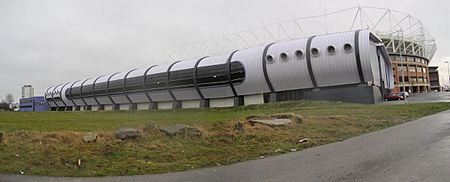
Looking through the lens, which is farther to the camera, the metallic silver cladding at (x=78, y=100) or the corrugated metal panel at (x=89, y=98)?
the metallic silver cladding at (x=78, y=100)

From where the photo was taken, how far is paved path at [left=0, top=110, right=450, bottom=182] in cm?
704

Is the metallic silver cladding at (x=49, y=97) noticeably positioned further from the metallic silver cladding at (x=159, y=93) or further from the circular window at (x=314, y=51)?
the circular window at (x=314, y=51)

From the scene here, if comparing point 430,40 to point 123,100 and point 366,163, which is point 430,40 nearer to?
point 123,100

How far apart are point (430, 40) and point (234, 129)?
130 m

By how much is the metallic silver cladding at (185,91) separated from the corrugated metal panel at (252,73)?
27.4 ft

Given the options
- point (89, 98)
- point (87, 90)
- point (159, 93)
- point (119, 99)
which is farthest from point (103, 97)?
point (159, 93)

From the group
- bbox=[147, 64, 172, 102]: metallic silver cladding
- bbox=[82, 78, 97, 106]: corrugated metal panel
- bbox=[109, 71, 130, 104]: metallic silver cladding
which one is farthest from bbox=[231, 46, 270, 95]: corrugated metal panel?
bbox=[82, 78, 97, 106]: corrugated metal panel

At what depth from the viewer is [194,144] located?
477 inches

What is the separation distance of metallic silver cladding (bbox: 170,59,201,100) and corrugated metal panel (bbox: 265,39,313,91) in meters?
14.5

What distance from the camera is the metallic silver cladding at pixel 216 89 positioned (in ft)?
182

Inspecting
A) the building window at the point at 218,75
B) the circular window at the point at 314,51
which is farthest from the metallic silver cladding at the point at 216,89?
the circular window at the point at 314,51

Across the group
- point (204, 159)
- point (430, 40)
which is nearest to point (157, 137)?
point (204, 159)

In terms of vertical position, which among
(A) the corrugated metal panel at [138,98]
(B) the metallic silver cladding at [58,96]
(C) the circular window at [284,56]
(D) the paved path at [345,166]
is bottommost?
(D) the paved path at [345,166]

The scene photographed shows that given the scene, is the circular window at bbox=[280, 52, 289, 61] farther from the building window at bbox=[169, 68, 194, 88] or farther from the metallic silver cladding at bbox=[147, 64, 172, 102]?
the metallic silver cladding at bbox=[147, 64, 172, 102]
